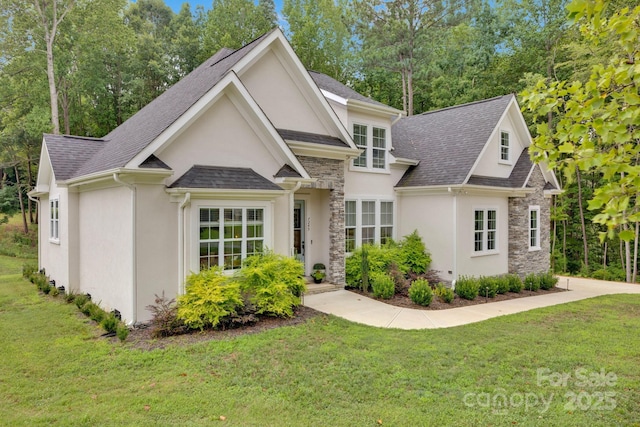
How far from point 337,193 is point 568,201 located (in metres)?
16.9

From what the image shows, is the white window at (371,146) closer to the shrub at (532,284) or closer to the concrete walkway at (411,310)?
the concrete walkway at (411,310)

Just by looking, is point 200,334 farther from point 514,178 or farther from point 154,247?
point 514,178

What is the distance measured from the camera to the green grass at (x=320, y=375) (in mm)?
4684

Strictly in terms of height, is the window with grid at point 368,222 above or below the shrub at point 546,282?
above

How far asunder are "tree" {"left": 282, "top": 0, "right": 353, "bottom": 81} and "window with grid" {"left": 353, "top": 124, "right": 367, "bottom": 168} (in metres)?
16.4

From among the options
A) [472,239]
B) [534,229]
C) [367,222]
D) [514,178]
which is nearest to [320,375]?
[367,222]

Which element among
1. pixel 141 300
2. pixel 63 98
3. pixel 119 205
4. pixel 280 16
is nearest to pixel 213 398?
pixel 141 300

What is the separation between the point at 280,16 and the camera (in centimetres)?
3150

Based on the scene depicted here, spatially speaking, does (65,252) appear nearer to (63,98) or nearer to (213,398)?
(213,398)

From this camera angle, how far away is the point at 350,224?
44.5 ft

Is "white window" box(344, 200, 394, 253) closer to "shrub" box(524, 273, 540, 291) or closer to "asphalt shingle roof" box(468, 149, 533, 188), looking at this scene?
"asphalt shingle roof" box(468, 149, 533, 188)

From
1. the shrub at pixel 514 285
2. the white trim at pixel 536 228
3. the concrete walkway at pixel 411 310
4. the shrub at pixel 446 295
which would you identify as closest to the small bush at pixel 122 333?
the concrete walkway at pixel 411 310

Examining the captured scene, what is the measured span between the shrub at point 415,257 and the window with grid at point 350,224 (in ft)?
5.95

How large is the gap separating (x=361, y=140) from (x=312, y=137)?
258 centimetres
